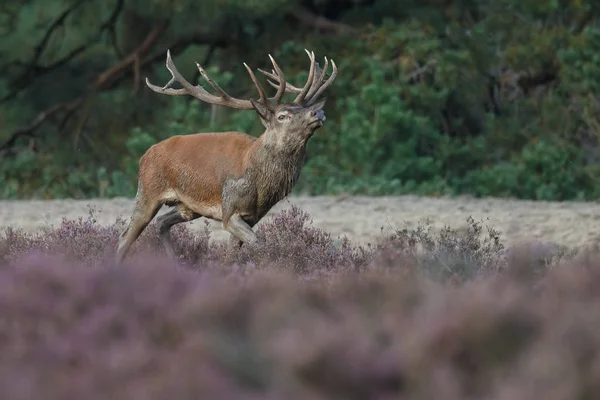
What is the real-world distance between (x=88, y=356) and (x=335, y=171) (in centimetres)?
1516

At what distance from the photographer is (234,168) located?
869cm

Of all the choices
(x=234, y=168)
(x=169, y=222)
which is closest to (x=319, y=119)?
(x=234, y=168)

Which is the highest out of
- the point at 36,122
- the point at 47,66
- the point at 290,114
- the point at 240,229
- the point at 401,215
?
the point at 290,114

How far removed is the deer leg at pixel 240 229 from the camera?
27.3 ft

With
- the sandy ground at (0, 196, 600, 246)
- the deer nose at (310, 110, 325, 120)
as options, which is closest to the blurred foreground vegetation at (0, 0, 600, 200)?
the sandy ground at (0, 196, 600, 246)

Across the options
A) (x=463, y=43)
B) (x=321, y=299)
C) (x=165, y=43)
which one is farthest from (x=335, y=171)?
(x=321, y=299)

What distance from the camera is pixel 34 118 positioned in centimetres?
2259

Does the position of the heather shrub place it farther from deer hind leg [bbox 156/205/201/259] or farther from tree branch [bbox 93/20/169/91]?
tree branch [bbox 93/20/169/91]

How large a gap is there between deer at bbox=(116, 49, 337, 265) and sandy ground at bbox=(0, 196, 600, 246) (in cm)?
151

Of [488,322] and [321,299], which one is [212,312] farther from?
[488,322]

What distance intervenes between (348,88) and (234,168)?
11.9m

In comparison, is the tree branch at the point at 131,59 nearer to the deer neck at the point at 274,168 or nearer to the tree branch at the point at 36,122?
the tree branch at the point at 36,122

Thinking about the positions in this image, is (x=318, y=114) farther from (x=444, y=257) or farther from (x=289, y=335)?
(x=289, y=335)

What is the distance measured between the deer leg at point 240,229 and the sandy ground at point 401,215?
1.86m
